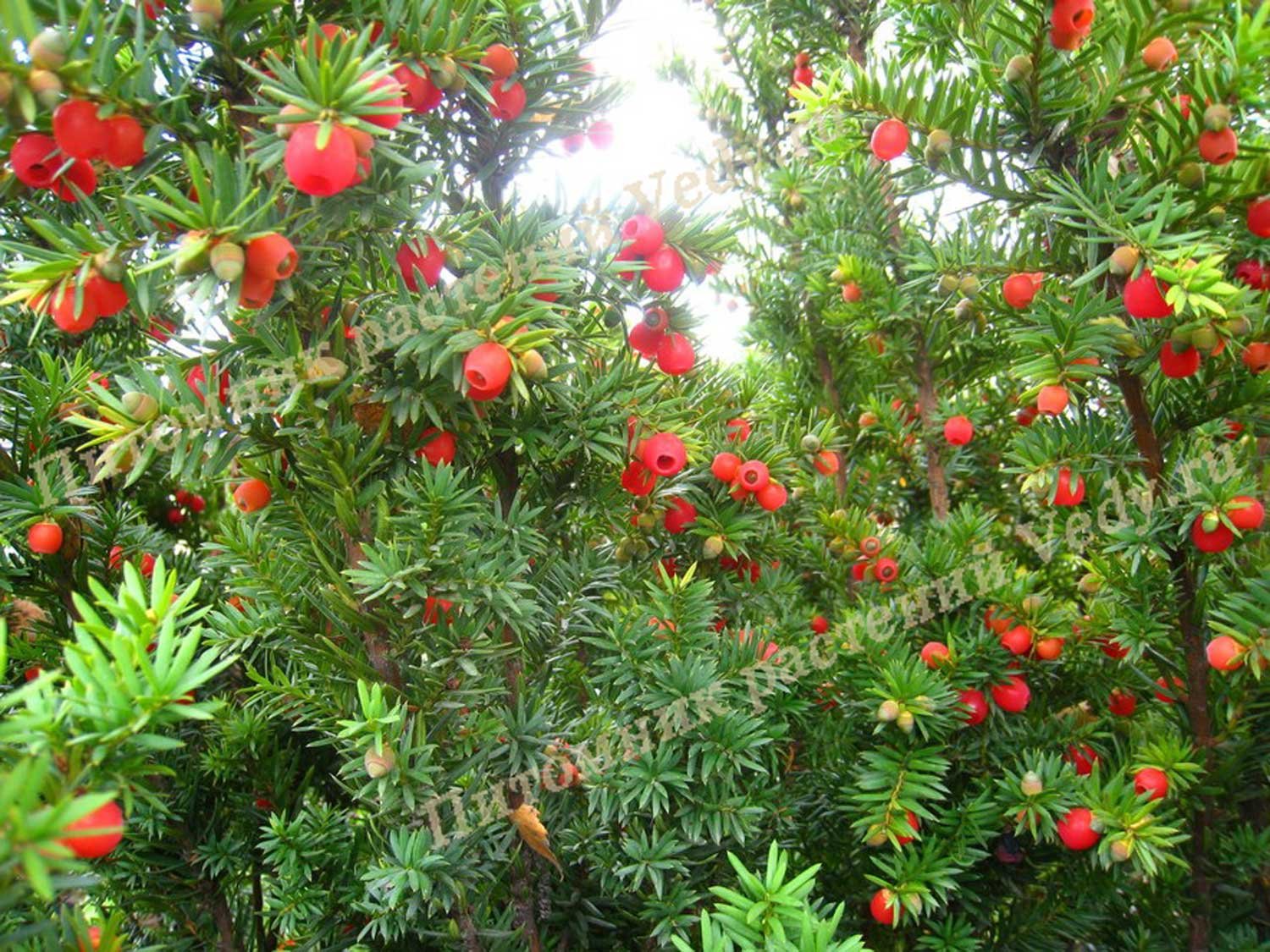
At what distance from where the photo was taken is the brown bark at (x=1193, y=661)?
3.22 feet

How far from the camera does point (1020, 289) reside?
0.96 meters

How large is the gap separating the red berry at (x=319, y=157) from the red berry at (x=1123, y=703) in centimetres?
116

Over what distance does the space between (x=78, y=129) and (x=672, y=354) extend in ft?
1.73

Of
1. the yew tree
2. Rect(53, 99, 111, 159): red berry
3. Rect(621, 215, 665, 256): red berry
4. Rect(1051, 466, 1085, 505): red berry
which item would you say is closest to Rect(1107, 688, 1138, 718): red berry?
the yew tree

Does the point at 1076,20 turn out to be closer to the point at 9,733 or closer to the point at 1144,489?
the point at 1144,489

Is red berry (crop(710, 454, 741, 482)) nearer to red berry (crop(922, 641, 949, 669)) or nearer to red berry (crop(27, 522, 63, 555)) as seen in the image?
red berry (crop(922, 641, 949, 669))

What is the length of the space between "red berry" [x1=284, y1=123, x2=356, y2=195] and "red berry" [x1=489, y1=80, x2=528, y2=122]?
0.92 feet

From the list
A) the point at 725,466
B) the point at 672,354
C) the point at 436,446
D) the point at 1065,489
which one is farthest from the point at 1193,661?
the point at 436,446

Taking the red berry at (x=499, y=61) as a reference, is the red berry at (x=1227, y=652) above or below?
below

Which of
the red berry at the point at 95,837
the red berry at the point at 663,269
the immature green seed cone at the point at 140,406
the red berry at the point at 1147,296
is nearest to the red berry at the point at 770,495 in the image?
the red berry at the point at 663,269

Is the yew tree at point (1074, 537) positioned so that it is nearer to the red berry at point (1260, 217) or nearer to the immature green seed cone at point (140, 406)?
the red berry at point (1260, 217)

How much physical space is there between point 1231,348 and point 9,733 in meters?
1.07

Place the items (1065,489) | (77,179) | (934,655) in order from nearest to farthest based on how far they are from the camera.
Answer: (77,179)
(1065,489)
(934,655)

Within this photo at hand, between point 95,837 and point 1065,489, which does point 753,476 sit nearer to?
point 1065,489
